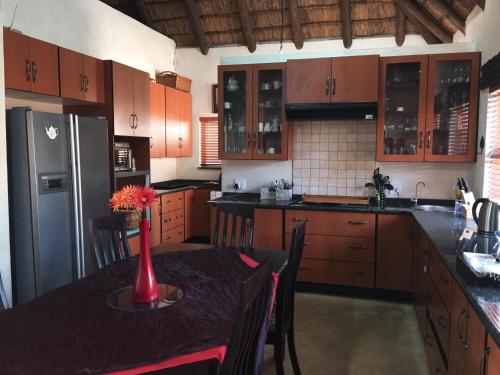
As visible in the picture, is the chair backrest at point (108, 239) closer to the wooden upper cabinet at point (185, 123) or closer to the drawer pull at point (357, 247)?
→ the drawer pull at point (357, 247)

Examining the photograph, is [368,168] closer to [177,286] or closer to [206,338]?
[177,286]

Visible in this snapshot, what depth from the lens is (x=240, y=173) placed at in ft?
14.7

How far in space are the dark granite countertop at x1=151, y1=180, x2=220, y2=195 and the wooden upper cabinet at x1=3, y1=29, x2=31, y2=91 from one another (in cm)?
218

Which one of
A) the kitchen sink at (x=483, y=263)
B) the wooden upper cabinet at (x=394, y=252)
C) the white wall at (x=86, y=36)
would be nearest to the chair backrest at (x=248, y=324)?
the kitchen sink at (x=483, y=263)

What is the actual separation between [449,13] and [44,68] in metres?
3.93

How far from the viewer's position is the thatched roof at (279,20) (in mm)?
5125

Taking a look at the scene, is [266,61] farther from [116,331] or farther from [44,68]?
[116,331]

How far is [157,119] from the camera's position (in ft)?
16.9

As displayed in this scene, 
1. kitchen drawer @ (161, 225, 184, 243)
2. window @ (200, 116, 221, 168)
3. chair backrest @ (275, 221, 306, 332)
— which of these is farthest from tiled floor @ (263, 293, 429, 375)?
window @ (200, 116, 221, 168)

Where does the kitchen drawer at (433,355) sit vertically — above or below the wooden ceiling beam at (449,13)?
below

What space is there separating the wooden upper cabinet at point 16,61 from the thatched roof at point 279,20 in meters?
2.72

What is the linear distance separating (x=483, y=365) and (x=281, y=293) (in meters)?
1.01

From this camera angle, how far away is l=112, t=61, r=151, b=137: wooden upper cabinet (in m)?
3.96

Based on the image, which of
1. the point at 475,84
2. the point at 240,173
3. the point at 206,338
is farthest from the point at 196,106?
the point at 206,338
